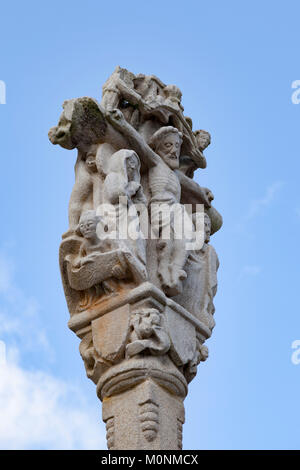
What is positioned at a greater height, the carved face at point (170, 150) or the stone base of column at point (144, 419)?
the carved face at point (170, 150)

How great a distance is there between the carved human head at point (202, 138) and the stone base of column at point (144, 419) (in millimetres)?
3175

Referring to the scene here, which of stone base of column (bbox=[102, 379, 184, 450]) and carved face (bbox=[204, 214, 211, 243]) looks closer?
stone base of column (bbox=[102, 379, 184, 450])

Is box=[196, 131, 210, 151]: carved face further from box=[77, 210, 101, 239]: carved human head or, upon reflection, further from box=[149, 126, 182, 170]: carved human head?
box=[77, 210, 101, 239]: carved human head

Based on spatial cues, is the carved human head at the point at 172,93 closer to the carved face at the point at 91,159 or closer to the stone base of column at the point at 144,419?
the carved face at the point at 91,159

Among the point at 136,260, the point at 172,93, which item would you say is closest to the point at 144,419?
the point at 136,260

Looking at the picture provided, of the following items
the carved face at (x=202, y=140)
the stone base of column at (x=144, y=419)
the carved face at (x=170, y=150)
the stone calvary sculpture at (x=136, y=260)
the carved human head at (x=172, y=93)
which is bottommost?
the stone base of column at (x=144, y=419)

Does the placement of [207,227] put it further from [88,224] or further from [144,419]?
[144,419]

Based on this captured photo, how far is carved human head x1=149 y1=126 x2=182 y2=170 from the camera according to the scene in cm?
949

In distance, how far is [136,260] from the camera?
8.11m

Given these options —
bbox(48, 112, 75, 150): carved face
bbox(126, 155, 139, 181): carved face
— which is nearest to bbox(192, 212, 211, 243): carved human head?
bbox(126, 155, 139, 181): carved face

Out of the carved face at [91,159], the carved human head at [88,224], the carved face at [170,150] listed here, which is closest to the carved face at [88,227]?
the carved human head at [88,224]

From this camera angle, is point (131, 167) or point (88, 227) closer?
point (88, 227)

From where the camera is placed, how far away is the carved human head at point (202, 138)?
1021 cm

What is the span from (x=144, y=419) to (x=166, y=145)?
3.02 meters
